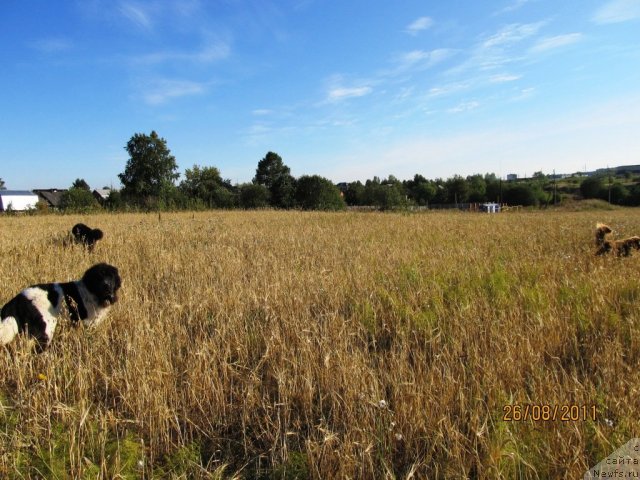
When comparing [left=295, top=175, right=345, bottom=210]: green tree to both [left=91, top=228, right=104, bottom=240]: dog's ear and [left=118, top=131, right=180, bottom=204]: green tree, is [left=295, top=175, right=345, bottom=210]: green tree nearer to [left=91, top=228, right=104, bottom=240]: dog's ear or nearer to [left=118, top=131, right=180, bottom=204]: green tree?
[left=118, top=131, right=180, bottom=204]: green tree

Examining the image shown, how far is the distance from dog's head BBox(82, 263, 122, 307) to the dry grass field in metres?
0.23

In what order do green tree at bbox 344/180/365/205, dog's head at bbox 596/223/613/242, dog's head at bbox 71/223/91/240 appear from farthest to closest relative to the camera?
green tree at bbox 344/180/365/205 < dog's head at bbox 71/223/91/240 < dog's head at bbox 596/223/613/242

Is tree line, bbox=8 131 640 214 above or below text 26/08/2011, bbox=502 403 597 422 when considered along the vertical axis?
above

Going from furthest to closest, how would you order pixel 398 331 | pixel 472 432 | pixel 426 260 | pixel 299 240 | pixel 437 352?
pixel 299 240 < pixel 426 260 < pixel 398 331 < pixel 437 352 < pixel 472 432

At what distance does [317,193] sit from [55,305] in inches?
1795

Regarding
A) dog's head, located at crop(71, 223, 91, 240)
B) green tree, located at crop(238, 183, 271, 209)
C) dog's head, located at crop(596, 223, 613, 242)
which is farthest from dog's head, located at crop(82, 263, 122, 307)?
green tree, located at crop(238, 183, 271, 209)

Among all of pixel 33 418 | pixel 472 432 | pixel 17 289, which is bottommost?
pixel 472 432

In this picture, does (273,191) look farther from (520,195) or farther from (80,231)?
(520,195)

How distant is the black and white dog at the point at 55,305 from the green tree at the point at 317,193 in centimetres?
4185

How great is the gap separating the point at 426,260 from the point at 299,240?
3.77 m

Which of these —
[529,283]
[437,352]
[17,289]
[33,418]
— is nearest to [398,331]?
[437,352]

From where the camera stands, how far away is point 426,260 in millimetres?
6418

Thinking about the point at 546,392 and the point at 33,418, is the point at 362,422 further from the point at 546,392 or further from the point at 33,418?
the point at 33,418

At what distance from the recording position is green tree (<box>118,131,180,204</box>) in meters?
50.4
